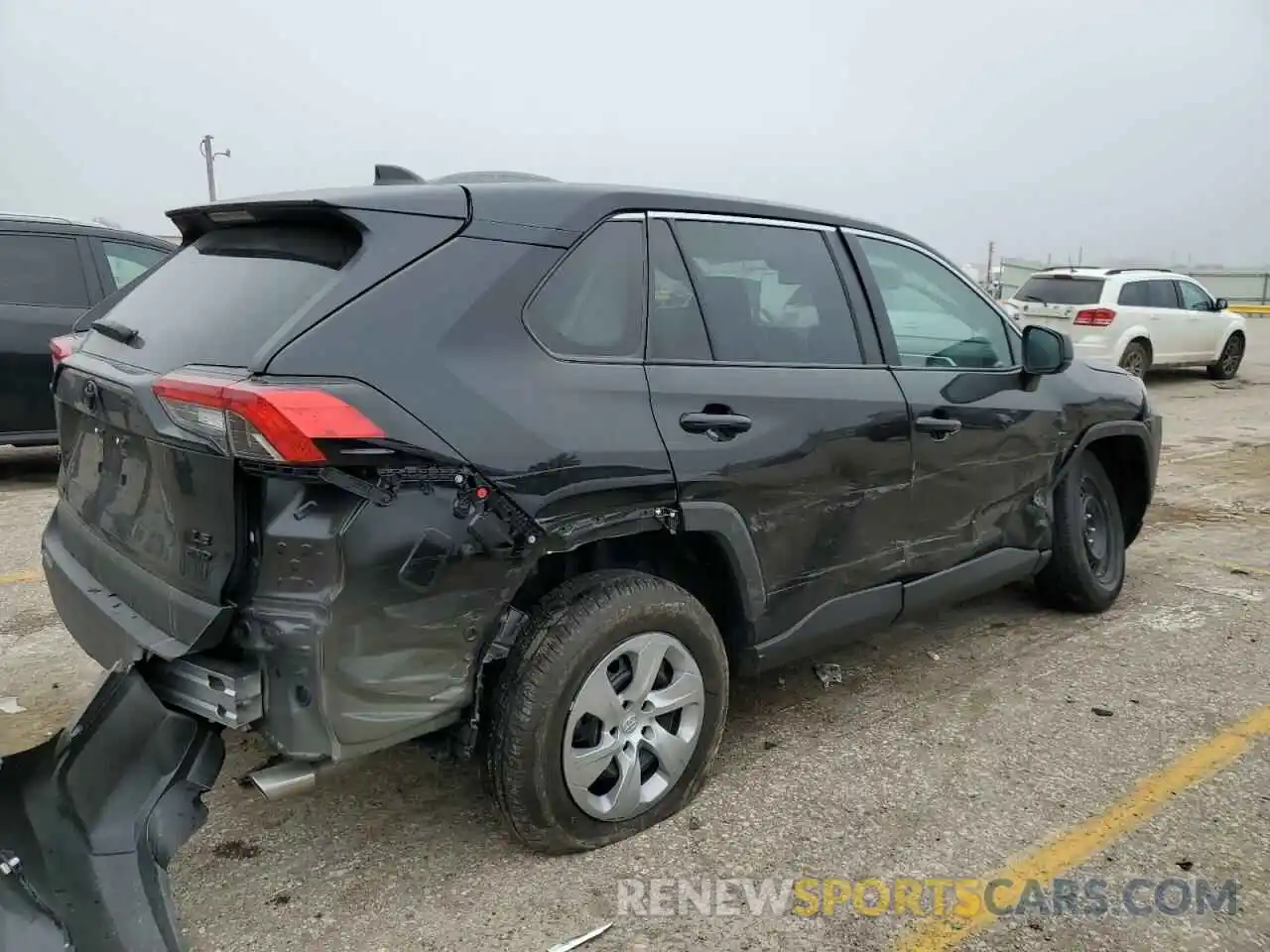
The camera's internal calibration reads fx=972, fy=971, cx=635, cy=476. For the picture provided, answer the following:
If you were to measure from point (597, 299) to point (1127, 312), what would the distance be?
12914 millimetres

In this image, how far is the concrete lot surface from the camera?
2479 millimetres

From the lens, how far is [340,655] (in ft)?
7.20

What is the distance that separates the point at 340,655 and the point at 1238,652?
3889mm

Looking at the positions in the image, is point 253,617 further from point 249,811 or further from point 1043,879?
point 1043,879

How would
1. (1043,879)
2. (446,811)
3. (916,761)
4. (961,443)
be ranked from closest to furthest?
(1043,879) → (446,811) → (916,761) → (961,443)

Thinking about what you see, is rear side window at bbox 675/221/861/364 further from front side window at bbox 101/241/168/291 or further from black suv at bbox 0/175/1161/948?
front side window at bbox 101/241/168/291

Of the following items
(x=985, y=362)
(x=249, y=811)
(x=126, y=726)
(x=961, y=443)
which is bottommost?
(x=249, y=811)

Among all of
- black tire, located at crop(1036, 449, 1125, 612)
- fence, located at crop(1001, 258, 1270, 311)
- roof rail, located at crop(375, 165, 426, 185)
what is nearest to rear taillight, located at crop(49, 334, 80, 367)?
roof rail, located at crop(375, 165, 426, 185)

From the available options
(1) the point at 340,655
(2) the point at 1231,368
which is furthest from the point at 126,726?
(2) the point at 1231,368

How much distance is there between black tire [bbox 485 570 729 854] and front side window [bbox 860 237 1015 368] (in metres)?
1.48

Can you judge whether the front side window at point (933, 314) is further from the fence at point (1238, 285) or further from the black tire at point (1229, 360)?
the fence at point (1238, 285)

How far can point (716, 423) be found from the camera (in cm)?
283

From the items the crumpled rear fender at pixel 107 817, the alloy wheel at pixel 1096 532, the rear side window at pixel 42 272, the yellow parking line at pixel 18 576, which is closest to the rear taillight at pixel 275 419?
the crumpled rear fender at pixel 107 817

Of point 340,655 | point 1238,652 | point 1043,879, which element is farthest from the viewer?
point 1238,652
